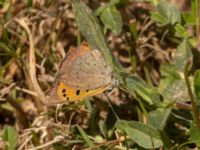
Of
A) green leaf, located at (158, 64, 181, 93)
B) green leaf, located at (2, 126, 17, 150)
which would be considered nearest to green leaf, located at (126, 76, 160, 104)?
green leaf, located at (158, 64, 181, 93)

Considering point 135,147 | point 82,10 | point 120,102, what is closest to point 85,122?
point 120,102

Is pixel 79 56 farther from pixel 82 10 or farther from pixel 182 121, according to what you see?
pixel 182 121

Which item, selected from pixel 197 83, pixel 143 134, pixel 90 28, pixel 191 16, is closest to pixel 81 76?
pixel 90 28

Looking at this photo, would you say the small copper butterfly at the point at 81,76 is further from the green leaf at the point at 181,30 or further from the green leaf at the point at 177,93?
the green leaf at the point at 181,30

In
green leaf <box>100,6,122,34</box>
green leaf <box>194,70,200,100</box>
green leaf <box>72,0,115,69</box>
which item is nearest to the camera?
green leaf <box>194,70,200,100</box>

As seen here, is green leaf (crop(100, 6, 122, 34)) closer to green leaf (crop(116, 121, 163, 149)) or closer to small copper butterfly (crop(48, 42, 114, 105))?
small copper butterfly (crop(48, 42, 114, 105))

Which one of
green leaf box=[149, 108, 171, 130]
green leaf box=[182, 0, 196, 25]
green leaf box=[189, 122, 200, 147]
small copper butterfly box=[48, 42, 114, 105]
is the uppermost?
green leaf box=[182, 0, 196, 25]
